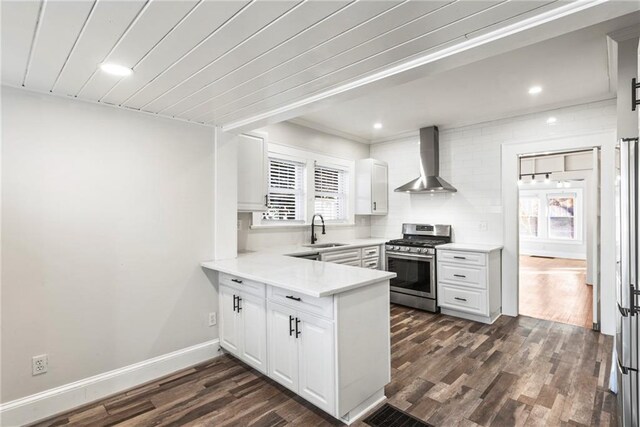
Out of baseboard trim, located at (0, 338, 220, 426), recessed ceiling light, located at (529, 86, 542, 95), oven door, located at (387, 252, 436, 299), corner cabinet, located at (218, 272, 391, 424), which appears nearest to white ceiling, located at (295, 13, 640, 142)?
recessed ceiling light, located at (529, 86, 542, 95)

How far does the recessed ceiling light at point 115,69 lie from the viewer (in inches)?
70.9

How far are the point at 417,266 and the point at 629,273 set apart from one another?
2.86 metres

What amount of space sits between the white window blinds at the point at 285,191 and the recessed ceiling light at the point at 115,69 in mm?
2296

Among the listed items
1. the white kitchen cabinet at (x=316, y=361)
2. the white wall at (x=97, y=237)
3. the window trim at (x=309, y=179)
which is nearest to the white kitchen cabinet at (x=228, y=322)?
the white wall at (x=97, y=237)

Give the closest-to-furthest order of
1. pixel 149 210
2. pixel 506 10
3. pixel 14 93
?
1. pixel 506 10
2. pixel 14 93
3. pixel 149 210

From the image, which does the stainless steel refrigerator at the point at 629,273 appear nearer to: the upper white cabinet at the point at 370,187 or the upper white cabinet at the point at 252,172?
the upper white cabinet at the point at 252,172

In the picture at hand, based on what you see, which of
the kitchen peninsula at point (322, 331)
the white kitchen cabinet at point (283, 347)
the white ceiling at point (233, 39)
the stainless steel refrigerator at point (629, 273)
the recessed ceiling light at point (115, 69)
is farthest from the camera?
the white kitchen cabinet at point (283, 347)

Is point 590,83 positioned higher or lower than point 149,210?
higher

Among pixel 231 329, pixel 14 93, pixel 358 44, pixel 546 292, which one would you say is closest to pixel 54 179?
pixel 14 93

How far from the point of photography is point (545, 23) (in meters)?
1.35

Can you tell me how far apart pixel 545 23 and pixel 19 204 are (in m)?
3.15

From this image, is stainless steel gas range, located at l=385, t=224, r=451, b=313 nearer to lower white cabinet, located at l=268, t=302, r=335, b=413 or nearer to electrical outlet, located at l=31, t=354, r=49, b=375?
lower white cabinet, located at l=268, t=302, r=335, b=413

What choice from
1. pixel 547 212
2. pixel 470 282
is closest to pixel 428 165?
pixel 470 282

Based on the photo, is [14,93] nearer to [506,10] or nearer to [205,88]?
[205,88]
